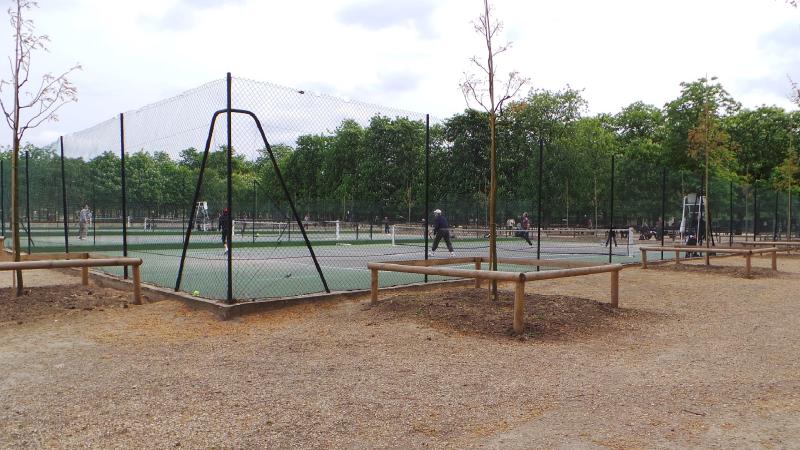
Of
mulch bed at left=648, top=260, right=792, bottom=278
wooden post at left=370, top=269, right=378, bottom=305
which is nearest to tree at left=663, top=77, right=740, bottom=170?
mulch bed at left=648, top=260, right=792, bottom=278

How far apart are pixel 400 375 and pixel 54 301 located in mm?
5169

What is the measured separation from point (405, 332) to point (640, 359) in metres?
2.13

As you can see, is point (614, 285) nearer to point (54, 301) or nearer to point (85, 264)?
point (85, 264)

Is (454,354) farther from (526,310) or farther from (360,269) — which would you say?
(360,269)

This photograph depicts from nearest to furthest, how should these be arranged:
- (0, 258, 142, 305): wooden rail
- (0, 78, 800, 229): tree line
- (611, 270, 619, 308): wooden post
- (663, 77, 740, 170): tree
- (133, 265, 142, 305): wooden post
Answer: (0, 258, 142, 305): wooden rail, (611, 270, 619, 308): wooden post, (133, 265, 142, 305): wooden post, (0, 78, 800, 229): tree line, (663, 77, 740, 170): tree

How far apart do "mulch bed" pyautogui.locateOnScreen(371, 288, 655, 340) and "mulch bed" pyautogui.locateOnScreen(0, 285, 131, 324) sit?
3.42m

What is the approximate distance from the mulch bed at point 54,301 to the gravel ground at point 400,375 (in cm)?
5

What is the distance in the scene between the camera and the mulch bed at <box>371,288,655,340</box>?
6.17 m

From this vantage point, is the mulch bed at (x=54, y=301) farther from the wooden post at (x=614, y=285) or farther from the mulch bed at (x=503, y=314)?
the wooden post at (x=614, y=285)

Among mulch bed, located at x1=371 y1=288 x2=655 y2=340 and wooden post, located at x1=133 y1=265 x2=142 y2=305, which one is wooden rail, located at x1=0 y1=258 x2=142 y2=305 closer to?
wooden post, located at x1=133 y1=265 x2=142 y2=305

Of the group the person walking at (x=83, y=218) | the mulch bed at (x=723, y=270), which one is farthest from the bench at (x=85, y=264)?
the person walking at (x=83, y=218)

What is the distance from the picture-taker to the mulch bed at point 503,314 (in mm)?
6172

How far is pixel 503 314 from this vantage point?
21.7ft

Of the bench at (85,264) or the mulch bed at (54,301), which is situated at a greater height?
the bench at (85,264)
